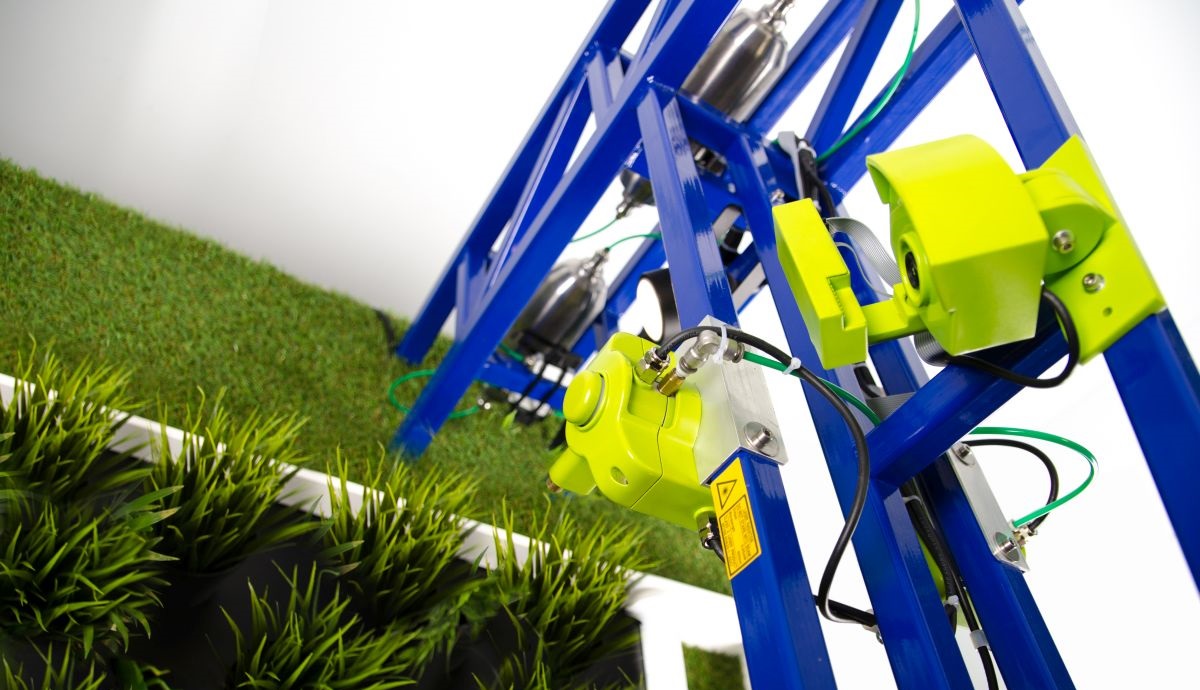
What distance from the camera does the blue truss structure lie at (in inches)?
24.3

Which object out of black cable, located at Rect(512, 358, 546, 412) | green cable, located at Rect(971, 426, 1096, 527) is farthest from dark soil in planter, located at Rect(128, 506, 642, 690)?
green cable, located at Rect(971, 426, 1096, 527)

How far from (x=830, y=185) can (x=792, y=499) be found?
98 cm

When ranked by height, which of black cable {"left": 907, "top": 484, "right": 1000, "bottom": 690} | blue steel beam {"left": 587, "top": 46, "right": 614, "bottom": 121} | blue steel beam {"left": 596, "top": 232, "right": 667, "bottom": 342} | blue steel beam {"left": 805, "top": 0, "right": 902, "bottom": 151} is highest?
blue steel beam {"left": 805, "top": 0, "right": 902, "bottom": 151}

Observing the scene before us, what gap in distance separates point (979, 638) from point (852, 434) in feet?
0.91

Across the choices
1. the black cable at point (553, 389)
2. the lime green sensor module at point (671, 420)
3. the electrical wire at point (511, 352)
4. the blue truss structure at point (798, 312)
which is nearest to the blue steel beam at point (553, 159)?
the blue truss structure at point (798, 312)

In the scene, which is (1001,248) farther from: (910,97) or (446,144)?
(446,144)

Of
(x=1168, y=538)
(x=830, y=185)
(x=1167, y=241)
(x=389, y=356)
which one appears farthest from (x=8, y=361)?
(x=1167, y=241)

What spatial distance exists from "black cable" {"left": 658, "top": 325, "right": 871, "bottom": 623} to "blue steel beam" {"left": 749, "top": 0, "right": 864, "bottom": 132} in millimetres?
1048

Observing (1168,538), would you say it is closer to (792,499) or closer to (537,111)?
(792,499)

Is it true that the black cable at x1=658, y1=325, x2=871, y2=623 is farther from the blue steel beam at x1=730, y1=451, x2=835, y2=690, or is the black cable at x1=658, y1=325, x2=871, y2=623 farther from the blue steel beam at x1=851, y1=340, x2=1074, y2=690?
the blue steel beam at x1=851, y1=340, x2=1074, y2=690

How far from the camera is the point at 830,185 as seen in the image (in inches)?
60.4

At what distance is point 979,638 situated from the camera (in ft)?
2.61

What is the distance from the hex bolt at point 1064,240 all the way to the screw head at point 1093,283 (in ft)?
0.09

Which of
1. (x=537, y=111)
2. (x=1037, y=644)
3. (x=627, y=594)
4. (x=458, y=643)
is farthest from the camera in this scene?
(x=537, y=111)
